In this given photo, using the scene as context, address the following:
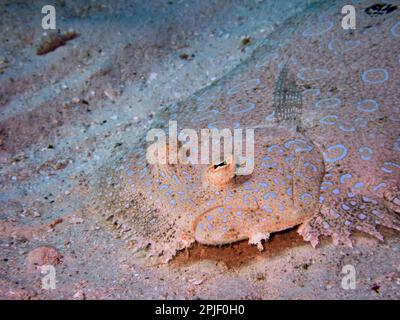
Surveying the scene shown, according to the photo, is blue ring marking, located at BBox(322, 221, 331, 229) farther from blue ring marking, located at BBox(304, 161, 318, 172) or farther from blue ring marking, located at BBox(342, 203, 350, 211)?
blue ring marking, located at BBox(304, 161, 318, 172)

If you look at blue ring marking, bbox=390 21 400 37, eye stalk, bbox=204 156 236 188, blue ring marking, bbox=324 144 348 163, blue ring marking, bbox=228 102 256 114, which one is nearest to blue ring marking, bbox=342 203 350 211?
blue ring marking, bbox=324 144 348 163

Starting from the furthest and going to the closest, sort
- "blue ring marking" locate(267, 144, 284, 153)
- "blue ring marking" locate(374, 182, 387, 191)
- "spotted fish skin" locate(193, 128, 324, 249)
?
1. "blue ring marking" locate(267, 144, 284, 153)
2. "blue ring marking" locate(374, 182, 387, 191)
3. "spotted fish skin" locate(193, 128, 324, 249)

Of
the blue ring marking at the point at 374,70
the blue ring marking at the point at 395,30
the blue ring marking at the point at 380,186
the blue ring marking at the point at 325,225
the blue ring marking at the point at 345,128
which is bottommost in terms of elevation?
the blue ring marking at the point at 325,225

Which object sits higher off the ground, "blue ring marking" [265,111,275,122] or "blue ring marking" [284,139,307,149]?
"blue ring marking" [265,111,275,122]

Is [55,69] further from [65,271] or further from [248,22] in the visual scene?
[65,271]

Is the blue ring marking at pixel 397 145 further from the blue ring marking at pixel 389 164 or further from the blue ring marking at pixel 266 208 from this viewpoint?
the blue ring marking at pixel 266 208

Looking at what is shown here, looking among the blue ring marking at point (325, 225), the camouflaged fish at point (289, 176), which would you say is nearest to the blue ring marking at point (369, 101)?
the camouflaged fish at point (289, 176)

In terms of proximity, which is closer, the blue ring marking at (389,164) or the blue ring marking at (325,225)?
the blue ring marking at (325,225)

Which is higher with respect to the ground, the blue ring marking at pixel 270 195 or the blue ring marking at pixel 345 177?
the blue ring marking at pixel 345 177

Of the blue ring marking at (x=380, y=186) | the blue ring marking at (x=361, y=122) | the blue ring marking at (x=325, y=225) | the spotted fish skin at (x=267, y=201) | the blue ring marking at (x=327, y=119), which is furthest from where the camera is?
the blue ring marking at (x=327, y=119)
